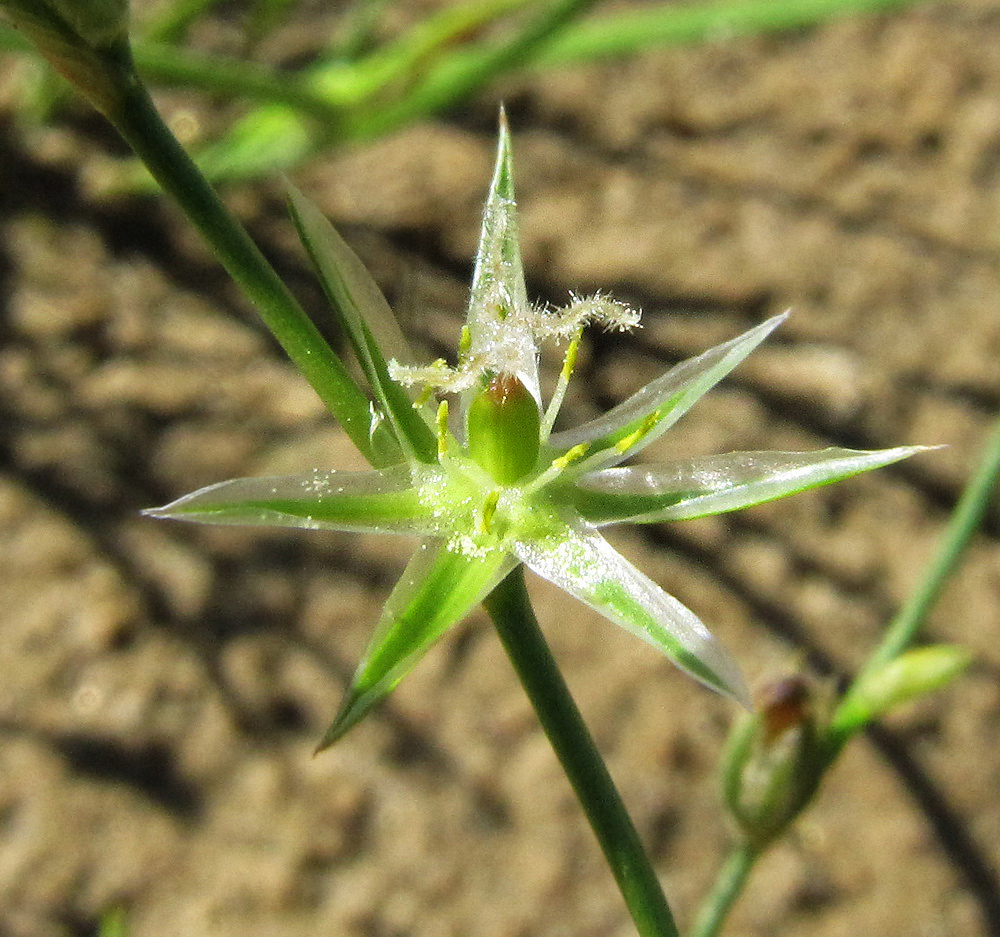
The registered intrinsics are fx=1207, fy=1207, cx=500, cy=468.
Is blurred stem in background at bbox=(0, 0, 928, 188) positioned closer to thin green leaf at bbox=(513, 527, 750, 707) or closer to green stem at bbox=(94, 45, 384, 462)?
green stem at bbox=(94, 45, 384, 462)

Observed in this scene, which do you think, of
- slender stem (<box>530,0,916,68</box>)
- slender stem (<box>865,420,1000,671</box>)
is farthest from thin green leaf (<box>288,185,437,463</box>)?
slender stem (<box>530,0,916,68</box>)

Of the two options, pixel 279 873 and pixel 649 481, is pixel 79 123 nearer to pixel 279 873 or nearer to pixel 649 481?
pixel 279 873

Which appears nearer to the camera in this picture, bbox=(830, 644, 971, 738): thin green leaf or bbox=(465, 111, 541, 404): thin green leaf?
bbox=(465, 111, 541, 404): thin green leaf

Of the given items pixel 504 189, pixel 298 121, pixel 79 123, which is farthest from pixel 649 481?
pixel 79 123

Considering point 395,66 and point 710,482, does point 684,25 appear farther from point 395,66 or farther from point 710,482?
point 710,482

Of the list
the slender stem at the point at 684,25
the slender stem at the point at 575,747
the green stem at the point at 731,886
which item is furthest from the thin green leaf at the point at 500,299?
the slender stem at the point at 684,25
